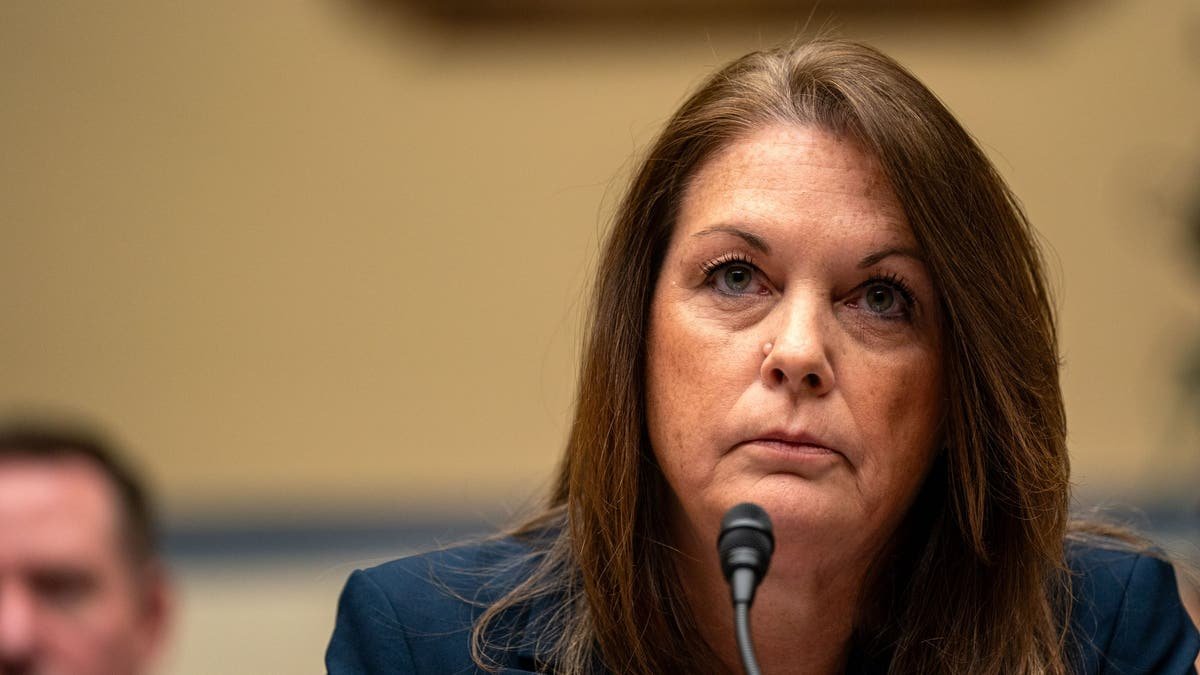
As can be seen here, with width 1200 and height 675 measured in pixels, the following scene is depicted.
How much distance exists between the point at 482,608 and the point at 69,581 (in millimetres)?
984

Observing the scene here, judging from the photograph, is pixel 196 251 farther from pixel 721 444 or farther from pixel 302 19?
pixel 721 444

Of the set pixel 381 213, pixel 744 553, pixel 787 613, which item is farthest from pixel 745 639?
pixel 381 213

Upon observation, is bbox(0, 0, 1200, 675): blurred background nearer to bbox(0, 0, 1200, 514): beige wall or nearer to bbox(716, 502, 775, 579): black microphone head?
bbox(0, 0, 1200, 514): beige wall

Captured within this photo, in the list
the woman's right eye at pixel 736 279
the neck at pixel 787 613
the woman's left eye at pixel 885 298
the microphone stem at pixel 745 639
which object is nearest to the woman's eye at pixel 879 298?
the woman's left eye at pixel 885 298

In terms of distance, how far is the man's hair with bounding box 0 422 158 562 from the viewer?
3.20 metres

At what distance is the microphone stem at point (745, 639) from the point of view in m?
1.81

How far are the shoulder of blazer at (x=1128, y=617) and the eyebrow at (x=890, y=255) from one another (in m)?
0.62

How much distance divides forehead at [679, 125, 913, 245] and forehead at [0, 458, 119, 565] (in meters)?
1.41

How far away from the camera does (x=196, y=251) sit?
223 inches

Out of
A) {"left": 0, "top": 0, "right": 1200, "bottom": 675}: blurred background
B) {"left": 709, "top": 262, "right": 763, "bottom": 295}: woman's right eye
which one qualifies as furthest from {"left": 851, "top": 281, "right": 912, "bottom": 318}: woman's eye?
{"left": 0, "top": 0, "right": 1200, "bottom": 675}: blurred background

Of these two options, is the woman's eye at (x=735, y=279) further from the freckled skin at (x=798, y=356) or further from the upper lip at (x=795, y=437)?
the upper lip at (x=795, y=437)

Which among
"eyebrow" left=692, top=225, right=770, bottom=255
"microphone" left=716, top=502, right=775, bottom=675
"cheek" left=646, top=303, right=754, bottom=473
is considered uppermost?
"eyebrow" left=692, top=225, right=770, bottom=255

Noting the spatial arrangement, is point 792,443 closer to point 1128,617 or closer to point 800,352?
point 800,352

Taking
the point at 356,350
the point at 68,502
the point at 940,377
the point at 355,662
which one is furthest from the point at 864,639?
the point at 356,350
